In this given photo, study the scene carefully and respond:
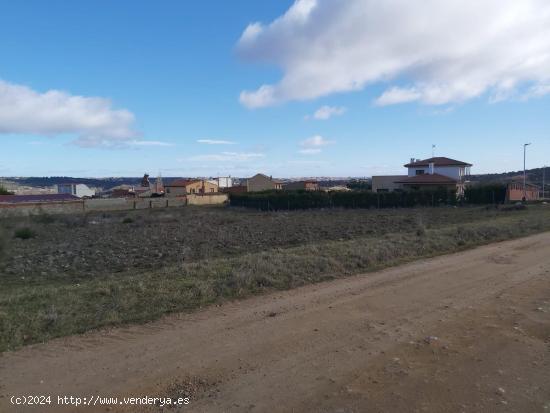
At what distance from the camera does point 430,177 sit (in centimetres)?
6234

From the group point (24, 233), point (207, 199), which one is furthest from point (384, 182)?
point (24, 233)

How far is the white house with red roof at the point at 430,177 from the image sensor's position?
61031 millimetres

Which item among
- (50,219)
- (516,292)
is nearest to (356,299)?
(516,292)

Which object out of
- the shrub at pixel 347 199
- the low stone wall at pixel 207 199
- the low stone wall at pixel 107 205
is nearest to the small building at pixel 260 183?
the low stone wall at pixel 207 199

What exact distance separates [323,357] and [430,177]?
200 feet

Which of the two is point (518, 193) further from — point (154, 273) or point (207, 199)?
point (154, 273)

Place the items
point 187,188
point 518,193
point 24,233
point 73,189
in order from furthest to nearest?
point 73,189, point 187,188, point 518,193, point 24,233

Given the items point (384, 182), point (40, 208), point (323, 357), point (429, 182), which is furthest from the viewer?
point (384, 182)

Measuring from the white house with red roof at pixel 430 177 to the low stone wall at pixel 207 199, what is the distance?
26977 millimetres

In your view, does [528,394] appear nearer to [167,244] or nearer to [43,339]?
[43,339]

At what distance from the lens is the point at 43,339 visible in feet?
20.2

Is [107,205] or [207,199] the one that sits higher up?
[207,199]

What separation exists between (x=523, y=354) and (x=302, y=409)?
118 inches

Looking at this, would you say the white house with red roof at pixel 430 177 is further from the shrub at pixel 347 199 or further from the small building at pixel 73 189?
the small building at pixel 73 189
